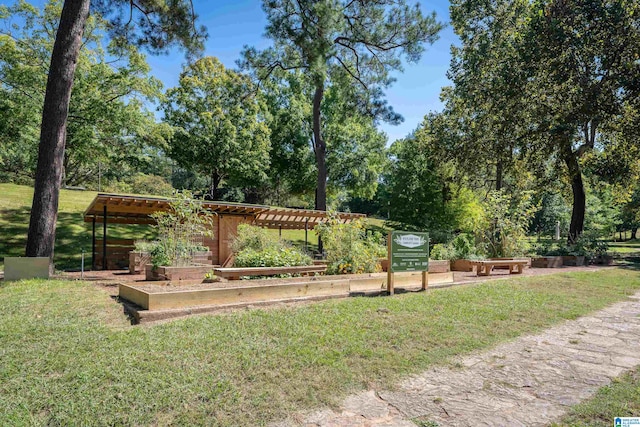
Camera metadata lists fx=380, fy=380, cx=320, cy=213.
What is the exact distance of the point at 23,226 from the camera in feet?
50.5

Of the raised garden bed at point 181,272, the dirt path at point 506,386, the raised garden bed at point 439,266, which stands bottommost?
the dirt path at point 506,386

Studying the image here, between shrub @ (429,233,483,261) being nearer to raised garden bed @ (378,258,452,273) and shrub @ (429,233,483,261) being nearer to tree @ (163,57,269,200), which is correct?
raised garden bed @ (378,258,452,273)

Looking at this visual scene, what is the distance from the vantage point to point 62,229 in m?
15.8

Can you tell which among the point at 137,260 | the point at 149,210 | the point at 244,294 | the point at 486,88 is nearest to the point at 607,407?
the point at 244,294

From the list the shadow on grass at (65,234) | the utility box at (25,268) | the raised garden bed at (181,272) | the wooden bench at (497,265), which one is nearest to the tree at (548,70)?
the wooden bench at (497,265)

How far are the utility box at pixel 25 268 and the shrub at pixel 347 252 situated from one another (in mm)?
5811

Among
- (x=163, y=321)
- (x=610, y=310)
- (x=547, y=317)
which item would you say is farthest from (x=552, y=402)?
(x=610, y=310)

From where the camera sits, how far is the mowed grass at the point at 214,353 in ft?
9.67

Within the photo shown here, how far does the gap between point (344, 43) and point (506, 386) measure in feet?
48.7

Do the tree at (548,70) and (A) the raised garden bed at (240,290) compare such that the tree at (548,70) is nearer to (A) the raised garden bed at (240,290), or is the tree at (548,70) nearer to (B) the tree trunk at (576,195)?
(B) the tree trunk at (576,195)

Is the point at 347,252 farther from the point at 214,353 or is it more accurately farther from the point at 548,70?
the point at 548,70

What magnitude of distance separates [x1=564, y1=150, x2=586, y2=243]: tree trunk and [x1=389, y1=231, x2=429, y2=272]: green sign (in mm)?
12620

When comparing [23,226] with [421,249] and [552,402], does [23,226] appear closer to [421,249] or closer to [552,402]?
[421,249]

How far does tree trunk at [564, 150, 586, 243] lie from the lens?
1713cm
